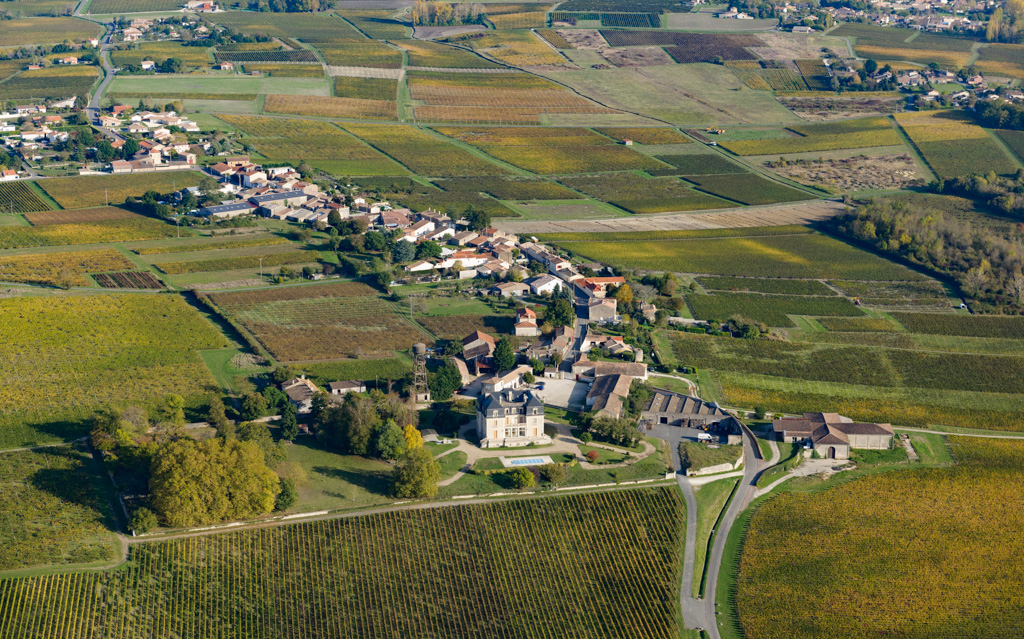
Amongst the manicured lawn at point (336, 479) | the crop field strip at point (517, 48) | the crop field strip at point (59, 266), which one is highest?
the crop field strip at point (517, 48)

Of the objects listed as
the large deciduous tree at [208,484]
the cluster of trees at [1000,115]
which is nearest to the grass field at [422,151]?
the cluster of trees at [1000,115]

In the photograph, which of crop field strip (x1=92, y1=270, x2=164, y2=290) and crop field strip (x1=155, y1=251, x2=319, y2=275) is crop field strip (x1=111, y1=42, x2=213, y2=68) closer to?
crop field strip (x1=155, y1=251, x2=319, y2=275)

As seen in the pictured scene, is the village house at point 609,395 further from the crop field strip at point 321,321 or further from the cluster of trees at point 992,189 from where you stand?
the cluster of trees at point 992,189

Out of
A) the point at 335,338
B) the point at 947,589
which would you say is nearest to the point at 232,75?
the point at 335,338

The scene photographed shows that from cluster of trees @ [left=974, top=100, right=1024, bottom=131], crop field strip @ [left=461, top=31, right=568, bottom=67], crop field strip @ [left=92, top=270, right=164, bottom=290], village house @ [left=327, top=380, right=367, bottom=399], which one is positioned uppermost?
cluster of trees @ [left=974, top=100, right=1024, bottom=131]

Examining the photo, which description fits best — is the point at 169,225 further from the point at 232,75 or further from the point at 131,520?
the point at 232,75

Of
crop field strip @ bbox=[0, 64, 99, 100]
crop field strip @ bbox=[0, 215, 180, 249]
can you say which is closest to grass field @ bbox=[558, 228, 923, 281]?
crop field strip @ bbox=[0, 215, 180, 249]

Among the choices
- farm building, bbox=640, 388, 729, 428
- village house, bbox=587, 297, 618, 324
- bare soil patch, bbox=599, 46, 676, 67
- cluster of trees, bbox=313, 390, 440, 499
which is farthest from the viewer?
bare soil patch, bbox=599, 46, 676, 67
